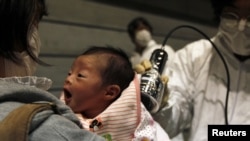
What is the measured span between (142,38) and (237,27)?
6.34ft

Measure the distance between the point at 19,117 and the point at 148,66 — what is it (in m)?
0.78

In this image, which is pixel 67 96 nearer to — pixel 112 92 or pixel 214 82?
pixel 112 92

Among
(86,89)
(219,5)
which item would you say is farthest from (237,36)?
(86,89)

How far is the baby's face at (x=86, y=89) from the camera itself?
45.1 inches

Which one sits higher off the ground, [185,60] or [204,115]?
[185,60]

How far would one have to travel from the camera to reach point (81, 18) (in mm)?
2811

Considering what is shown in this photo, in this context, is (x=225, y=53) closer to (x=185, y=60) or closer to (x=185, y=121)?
(x=185, y=60)

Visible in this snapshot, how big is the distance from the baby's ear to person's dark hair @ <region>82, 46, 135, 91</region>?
0.02 metres

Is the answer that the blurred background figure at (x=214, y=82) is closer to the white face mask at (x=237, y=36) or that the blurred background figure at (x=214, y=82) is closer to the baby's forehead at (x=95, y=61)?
the white face mask at (x=237, y=36)

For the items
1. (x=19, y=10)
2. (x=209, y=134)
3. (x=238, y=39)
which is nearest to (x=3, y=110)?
(x=19, y=10)

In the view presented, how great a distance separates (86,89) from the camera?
1146 mm

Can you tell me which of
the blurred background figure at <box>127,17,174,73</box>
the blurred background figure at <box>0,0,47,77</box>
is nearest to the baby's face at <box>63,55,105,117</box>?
the blurred background figure at <box>0,0,47,77</box>

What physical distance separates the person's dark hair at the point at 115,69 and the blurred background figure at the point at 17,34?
37cm

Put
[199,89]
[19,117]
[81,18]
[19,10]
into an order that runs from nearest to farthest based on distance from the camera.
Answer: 1. [19,117]
2. [19,10]
3. [199,89]
4. [81,18]
